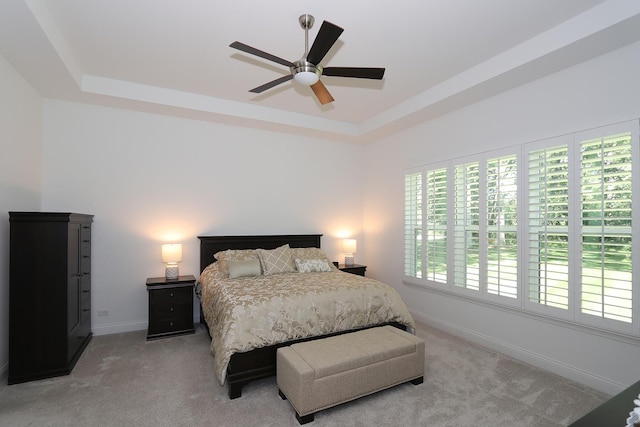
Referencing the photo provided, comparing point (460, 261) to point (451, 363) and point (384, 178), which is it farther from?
point (384, 178)

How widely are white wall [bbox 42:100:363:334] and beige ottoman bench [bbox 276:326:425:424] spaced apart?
2672 millimetres

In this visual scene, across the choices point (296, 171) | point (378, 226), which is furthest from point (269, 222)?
point (378, 226)

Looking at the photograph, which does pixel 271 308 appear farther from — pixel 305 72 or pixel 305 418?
pixel 305 72

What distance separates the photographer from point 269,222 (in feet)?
17.0

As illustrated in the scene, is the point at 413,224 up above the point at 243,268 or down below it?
above

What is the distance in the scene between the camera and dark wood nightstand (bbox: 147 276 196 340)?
3.98 m

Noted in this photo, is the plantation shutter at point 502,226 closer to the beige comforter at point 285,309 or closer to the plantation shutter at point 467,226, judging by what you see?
the plantation shutter at point 467,226

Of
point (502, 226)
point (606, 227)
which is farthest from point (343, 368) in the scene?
point (606, 227)

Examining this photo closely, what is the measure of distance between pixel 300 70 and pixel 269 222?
9.89 ft

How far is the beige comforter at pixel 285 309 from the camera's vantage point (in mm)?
2727

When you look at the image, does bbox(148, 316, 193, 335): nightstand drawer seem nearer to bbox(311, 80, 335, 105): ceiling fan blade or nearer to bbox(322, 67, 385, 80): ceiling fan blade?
bbox(311, 80, 335, 105): ceiling fan blade

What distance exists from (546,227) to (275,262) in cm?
306

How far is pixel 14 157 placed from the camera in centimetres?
322

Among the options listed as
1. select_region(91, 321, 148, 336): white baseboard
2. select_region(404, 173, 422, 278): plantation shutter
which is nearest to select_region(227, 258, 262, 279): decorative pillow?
select_region(91, 321, 148, 336): white baseboard
